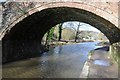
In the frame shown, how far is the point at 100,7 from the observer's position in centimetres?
1218

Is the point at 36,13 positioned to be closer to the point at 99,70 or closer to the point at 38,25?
the point at 99,70

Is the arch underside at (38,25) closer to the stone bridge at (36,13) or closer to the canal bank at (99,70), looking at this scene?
the stone bridge at (36,13)

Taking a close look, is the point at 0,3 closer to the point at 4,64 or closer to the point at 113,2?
the point at 4,64

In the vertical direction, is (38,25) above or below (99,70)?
above

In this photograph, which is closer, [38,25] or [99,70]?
[99,70]

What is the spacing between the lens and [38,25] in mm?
19844

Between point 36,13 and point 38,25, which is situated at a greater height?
point 36,13

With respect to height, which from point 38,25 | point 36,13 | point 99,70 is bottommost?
point 99,70

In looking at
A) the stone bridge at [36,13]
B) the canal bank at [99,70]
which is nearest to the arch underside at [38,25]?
the stone bridge at [36,13]

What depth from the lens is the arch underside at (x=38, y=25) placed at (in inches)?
571

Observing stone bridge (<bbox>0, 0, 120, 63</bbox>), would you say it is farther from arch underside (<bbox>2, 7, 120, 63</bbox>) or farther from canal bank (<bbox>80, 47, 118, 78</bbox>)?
canal bank (<bbox>80, 47, 118, 78</bbox>)

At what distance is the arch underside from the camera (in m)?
14.5

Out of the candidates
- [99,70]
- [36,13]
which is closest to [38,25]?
[36,13]

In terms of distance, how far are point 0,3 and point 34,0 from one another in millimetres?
2326
